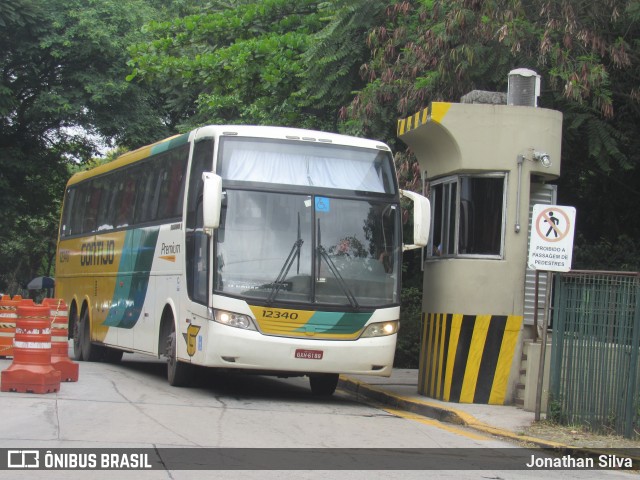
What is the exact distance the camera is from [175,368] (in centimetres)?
1416

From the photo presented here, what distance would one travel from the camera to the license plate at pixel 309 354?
12.5 meters

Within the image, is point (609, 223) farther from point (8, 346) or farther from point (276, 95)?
point (8, 346)

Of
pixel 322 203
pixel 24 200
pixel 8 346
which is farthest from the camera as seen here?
pixel 24 200

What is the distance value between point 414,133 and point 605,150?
3.53 meters

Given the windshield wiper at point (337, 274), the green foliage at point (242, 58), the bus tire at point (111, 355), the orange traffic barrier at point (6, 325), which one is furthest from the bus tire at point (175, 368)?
the green foliage at point (242, 58)

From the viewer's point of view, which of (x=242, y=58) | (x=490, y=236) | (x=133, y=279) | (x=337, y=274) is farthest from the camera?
(x=242, y=58)

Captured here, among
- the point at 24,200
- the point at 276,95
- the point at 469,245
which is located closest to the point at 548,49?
the point at 469,245

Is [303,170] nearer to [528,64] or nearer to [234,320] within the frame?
[234,320]

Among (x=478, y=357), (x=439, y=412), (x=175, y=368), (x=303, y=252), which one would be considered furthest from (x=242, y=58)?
(x=439, y=412)

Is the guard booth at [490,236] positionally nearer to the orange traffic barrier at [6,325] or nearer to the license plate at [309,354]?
the license plate at [309,354]

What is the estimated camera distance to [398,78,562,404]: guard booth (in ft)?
43.1

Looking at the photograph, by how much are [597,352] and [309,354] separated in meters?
3.68

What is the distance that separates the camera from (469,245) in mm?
13422

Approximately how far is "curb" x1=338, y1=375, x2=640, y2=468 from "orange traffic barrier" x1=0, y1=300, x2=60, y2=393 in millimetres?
4871
